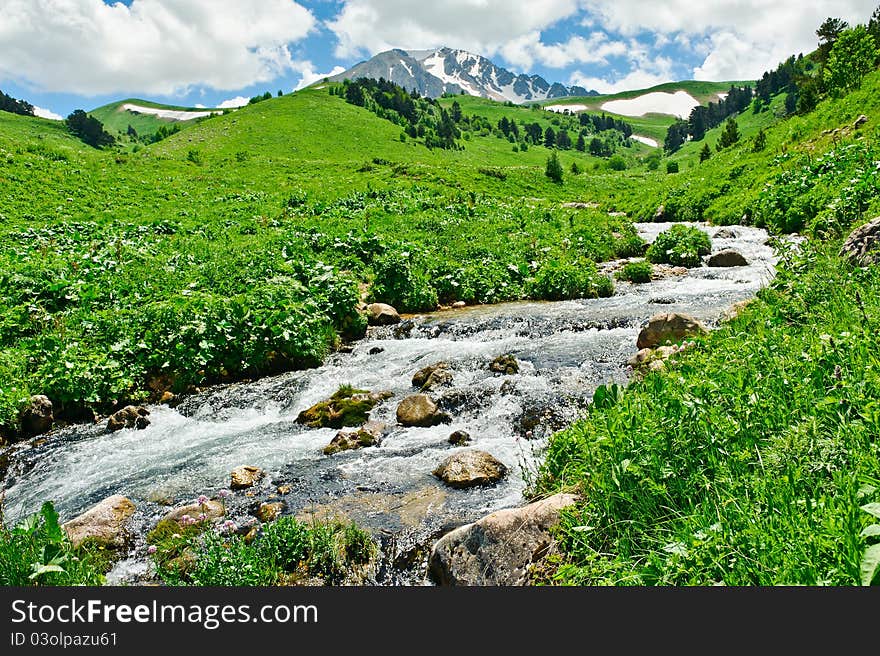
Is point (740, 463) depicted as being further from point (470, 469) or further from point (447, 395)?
point (447, 395)

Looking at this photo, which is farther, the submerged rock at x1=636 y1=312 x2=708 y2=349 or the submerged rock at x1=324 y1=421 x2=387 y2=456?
the submerged rock at x1=636 y1=312 x2=708 y2=349

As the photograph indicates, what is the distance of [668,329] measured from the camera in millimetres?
10914

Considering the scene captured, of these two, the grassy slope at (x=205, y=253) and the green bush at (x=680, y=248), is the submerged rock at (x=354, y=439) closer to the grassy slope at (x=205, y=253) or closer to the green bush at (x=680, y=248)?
the grassy slope at (x=205, y=253)

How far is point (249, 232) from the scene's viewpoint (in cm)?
2616

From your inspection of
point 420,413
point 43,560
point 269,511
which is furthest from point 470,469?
point 43,560

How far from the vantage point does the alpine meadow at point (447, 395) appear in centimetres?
405

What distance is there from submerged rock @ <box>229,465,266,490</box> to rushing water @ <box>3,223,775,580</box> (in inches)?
6.4

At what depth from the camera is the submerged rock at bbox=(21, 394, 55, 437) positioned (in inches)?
393

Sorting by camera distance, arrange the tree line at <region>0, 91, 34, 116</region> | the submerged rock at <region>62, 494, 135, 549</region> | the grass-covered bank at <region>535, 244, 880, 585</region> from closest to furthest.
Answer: the grass-covered bank at <region>535, 244, 880, 585</region> < the submerged rock at <region>62, 494, 135, 549</region> < the tree line at <region>0, 91, 34, 116</region>

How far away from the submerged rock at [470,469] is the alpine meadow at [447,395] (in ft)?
0.11

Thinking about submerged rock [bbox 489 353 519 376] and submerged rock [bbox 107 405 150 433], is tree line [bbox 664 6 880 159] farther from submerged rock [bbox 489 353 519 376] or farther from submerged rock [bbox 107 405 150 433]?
submerged rock [bbox 107 405 150 433]

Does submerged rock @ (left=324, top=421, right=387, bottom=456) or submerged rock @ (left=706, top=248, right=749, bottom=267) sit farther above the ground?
submerged rock @ (left=706, top=248, right=749, bottom=267)

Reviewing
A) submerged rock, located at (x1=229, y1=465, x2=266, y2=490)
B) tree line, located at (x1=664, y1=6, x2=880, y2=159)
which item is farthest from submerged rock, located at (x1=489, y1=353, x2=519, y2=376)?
tree line, located at (x1=664, y1=6, x2=880, y2=159)

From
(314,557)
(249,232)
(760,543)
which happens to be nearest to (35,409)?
(314,557)
